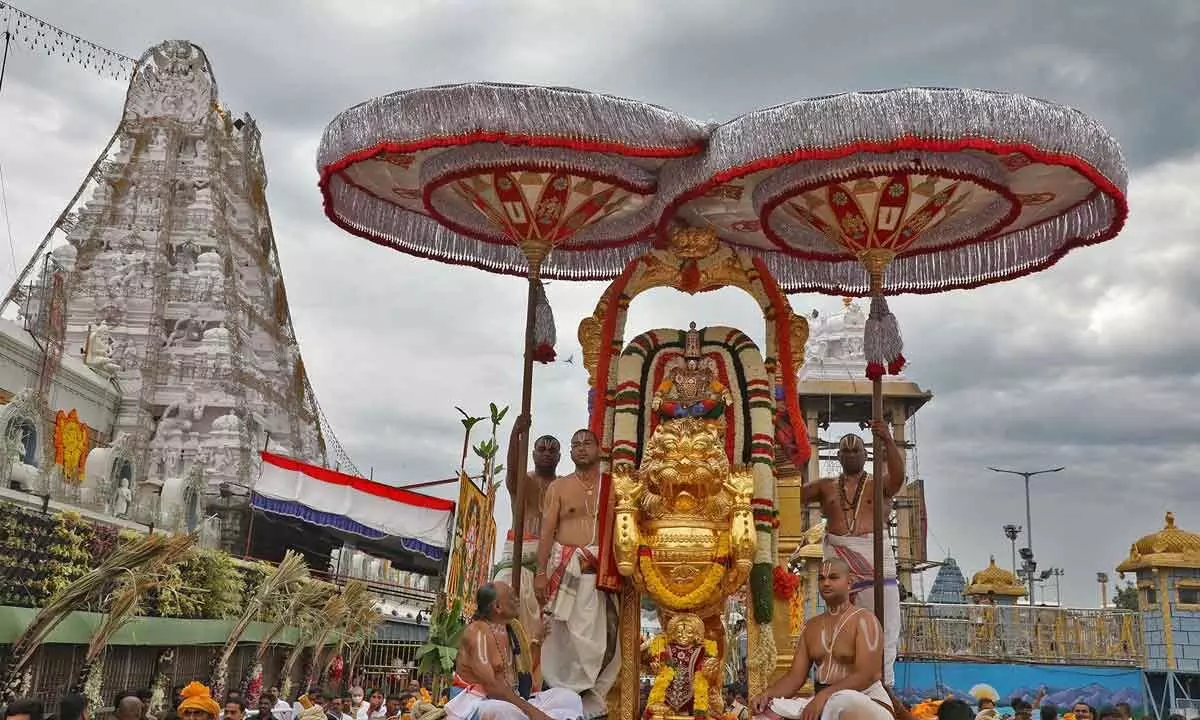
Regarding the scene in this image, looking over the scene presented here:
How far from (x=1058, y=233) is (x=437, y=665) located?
773 centimetres

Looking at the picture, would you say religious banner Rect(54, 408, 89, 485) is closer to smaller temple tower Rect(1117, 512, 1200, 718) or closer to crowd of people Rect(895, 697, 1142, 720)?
crowd of people Rect(895, 697, 1142, 720)

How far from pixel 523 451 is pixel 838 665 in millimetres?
3603

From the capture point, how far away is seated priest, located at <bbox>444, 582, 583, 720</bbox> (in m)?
6.33

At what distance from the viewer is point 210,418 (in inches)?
1280

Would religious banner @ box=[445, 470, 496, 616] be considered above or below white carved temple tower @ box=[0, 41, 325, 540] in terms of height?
below

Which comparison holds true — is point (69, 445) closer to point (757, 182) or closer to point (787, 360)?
point (787, 360)

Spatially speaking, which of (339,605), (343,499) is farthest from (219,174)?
(339,605)

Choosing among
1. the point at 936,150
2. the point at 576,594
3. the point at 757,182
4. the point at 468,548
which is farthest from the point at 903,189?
the point at 468,548

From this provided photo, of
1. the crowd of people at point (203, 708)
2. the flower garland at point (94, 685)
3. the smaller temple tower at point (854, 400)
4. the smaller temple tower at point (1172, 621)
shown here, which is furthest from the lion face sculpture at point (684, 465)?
the smaller temple tower at point (854, 400)

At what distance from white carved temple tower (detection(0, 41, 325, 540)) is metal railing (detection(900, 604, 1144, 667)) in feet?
54.9

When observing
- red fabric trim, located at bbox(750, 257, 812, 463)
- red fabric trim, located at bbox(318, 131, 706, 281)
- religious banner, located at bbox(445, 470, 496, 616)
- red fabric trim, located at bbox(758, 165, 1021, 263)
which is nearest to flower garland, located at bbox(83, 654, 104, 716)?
religious banner, located at bbox(445, 470, 496, 616)

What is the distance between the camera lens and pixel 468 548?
1315cm

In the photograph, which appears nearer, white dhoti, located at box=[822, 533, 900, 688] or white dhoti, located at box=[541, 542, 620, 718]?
white dhoti, located at box=[822, 533, 900, 688]

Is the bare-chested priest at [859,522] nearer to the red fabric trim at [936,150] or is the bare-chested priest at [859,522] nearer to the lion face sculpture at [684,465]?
the lion face sculpture at [684,465]
